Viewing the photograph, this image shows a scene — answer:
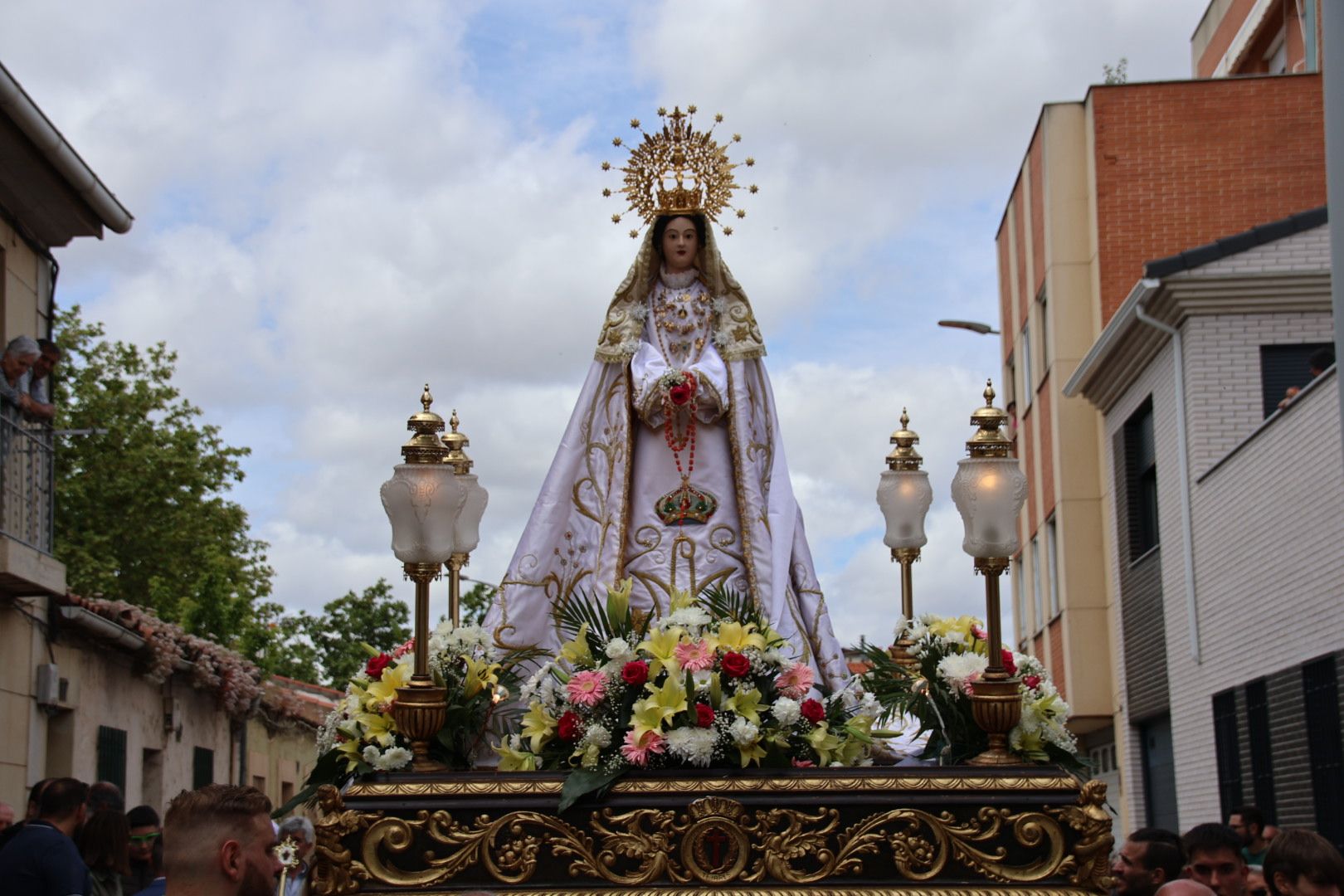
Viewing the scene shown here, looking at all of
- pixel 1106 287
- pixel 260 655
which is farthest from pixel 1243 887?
pixel 260 655

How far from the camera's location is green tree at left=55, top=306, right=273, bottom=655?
3269 centimetres

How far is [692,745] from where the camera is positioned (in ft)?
20.4

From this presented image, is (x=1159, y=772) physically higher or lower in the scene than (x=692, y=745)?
lower

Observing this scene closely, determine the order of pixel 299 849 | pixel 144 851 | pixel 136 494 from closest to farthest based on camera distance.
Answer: pixel 299 849 → pixel 144 851 → pixel 136 494

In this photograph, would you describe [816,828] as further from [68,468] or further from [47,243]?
[68,468]

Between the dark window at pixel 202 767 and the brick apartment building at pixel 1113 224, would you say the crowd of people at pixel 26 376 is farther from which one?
the brick apartment building at pixel 1113 224

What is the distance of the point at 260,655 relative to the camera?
1128 inches

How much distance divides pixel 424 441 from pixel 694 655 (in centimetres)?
126

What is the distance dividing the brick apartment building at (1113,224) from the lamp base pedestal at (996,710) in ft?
45.5

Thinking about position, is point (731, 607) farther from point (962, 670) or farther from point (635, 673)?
point (962, 670)

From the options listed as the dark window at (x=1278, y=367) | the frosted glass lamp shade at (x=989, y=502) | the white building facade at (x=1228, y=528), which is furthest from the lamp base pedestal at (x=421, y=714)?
the dark window at (x=1278, y=367)

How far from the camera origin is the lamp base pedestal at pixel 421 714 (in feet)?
21.1

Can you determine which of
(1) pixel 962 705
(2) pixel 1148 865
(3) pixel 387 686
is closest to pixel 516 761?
(3) pixel 387 686

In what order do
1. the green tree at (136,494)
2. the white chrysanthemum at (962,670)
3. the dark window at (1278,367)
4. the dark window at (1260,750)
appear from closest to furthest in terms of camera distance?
the white chrysanthemum at (962,670)
the dark window at (1260,750)
the dark window at (1278,367)
the green tree at (136,494)
